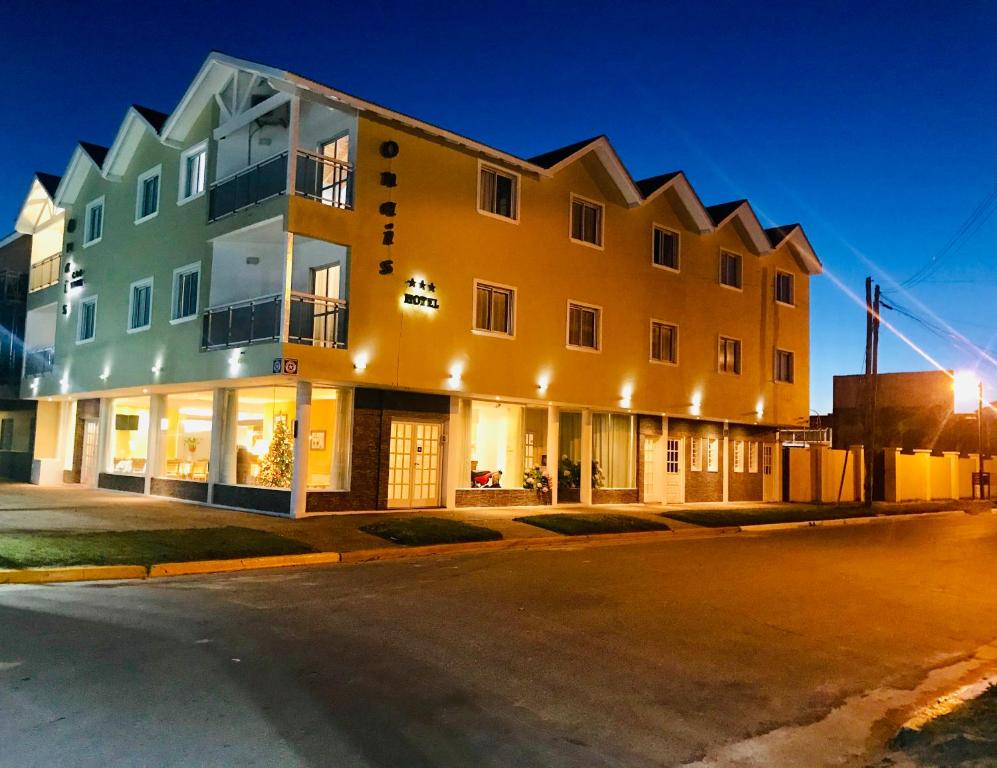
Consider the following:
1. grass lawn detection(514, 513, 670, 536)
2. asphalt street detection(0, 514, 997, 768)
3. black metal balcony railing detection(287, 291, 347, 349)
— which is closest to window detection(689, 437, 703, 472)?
grass lawn detection(514, 513, 670, 536)

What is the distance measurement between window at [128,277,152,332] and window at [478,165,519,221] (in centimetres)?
958

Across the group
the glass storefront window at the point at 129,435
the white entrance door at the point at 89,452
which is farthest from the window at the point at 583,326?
the white entrance door at the point at 89,452

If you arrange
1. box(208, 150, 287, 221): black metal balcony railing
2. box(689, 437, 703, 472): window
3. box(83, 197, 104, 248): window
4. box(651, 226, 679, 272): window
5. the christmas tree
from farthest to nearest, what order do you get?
box(689, 437, 703, 472): window
box(83, 197, 104, 248): window
box(651, 226, 679, 272): window
the christmas tree
box(208, 150, 287, 221): black metal balcony railing

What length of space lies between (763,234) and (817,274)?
485 cm

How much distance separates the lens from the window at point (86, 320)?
27.2 metres

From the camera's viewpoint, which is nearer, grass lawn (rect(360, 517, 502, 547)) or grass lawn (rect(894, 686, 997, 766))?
grass lawn (rect(894, 686, 997, 766))

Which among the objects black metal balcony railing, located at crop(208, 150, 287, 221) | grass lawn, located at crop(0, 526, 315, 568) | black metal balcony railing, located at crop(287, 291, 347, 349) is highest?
black metal balcony railing, located at crop(208, 150, 287, 221)

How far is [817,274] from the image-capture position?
111 ft

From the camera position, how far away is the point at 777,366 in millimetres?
31828

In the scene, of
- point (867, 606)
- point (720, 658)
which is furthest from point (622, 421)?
point (720, 658)

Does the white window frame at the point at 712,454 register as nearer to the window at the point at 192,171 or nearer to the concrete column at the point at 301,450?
the concrete column at the point at 301,450

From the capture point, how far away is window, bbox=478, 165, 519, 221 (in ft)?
71.0

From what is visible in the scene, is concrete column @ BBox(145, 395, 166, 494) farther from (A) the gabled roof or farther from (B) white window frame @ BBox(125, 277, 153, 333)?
(A) the gabled roof

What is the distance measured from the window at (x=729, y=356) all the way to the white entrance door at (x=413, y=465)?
12304 mm
